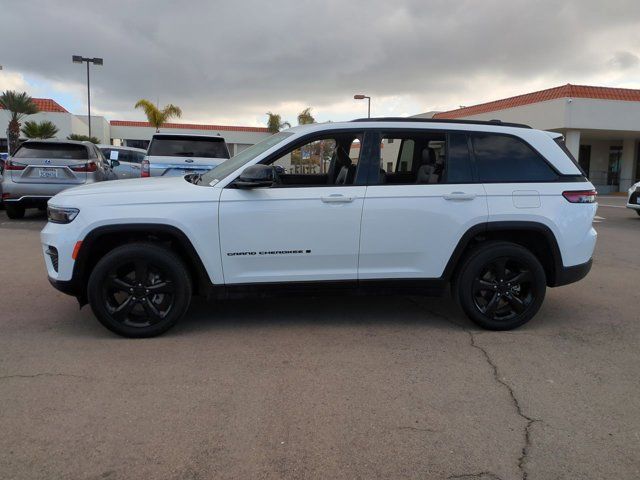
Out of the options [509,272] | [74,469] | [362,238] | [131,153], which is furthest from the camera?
[131,153]

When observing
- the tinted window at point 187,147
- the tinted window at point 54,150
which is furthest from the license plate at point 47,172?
the tinted window at point 187,147

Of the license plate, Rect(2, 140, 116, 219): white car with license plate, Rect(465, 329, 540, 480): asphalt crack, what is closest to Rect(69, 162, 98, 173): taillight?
Rect(2, 140, 116, 219): white car with license plate

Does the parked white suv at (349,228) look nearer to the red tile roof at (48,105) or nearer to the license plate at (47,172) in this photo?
the license plate at (47,172)

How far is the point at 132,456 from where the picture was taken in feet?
9.26

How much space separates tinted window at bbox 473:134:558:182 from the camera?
4836 mm

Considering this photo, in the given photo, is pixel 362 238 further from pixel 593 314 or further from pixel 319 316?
pixel 593 314

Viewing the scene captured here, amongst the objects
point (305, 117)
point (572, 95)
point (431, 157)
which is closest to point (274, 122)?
point (305, 117)

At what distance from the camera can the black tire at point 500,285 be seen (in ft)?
15.7

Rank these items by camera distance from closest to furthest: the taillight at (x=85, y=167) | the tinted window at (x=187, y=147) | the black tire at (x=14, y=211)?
1. the tinted window at (x=187, y=147)
2. the taillight at (x=85, y=167)
3. the black tire at (x=14, y=211)

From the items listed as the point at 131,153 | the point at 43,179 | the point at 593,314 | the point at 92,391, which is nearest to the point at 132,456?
the point at 92,391

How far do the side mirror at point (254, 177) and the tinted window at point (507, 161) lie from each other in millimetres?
1892

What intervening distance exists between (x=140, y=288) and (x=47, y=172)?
25.0ft

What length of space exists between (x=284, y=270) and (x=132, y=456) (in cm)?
206

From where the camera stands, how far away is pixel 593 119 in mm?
26172
